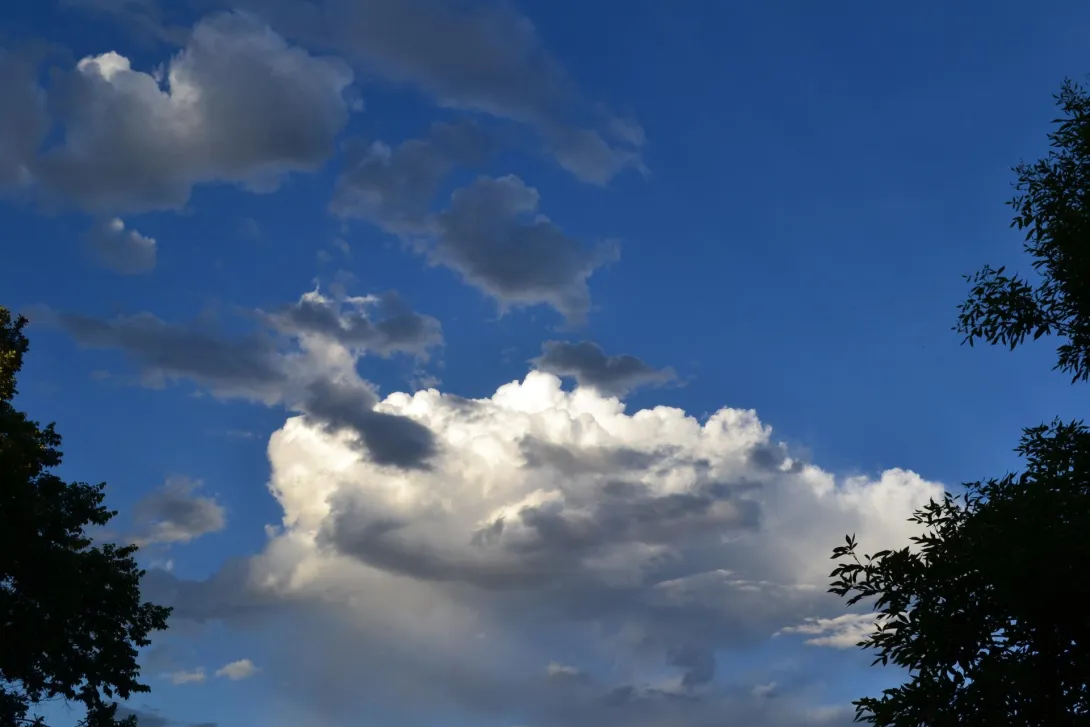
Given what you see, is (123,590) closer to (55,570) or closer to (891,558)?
(55,570)

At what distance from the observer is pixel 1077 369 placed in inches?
755

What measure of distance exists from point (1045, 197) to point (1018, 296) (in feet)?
7.31

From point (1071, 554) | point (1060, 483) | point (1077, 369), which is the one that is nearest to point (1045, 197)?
point (1077, 369)

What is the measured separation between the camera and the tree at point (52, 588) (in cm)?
3250

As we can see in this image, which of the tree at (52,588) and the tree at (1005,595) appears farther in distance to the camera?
the tree at (52,588)

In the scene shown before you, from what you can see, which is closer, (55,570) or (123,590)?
(55,570)

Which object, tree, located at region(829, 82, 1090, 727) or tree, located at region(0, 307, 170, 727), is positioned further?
tree, located at region(0, 307, 170, 727)

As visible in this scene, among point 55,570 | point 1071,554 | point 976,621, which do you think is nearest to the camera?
point 1071,554

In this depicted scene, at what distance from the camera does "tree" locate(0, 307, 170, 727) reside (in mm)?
32500

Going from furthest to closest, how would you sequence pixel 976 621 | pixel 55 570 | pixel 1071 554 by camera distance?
pixel 55 570
pixel 976 621
pixel 1071 554

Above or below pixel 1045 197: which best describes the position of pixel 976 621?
below

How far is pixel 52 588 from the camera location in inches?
1344

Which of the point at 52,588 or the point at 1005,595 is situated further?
the point at 52,588

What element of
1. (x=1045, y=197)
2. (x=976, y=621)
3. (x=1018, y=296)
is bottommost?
(x=976, y=621)
